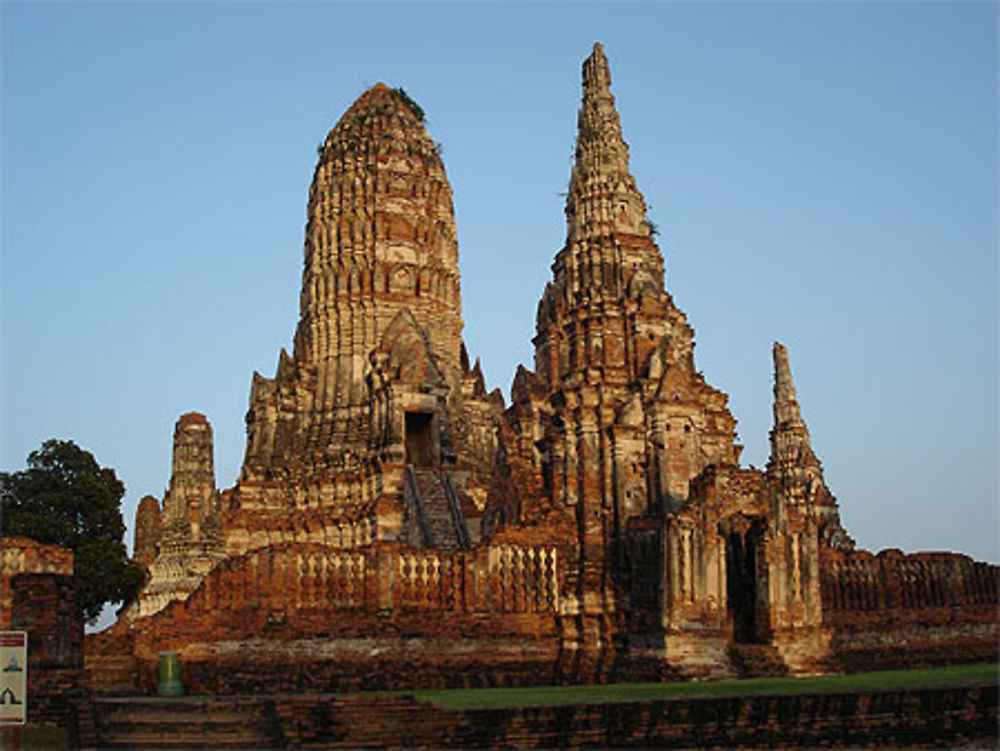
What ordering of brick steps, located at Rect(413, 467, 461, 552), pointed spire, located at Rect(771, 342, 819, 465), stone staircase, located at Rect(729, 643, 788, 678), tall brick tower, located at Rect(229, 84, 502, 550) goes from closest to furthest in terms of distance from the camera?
stone staircase, located at Rect(729, 643, 788, 678), brick steps, located at Rect(413, 467, 461, 552), tall brick tower, located at Rect(229, 84, 502, 550), pointed spire, located at Rect(771, 342, 819, 465)

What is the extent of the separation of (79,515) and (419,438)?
10.3m

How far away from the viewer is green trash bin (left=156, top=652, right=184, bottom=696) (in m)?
20.3

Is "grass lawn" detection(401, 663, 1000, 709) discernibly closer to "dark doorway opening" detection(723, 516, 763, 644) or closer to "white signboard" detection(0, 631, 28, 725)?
"dark doorway opening" detection(723, 516, 763, 644)

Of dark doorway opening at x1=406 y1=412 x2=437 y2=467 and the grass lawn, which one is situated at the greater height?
dark doorway opening at x1=406 y1=412 x2=437 y2=467

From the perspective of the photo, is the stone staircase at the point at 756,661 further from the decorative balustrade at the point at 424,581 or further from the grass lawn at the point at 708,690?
the decorative balustrade at the point at 424,581

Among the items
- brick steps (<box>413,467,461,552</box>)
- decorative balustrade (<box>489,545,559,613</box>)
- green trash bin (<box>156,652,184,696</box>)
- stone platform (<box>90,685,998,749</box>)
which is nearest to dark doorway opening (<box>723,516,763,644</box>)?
decorative balustrade (<box>489,545,559,613</box>)

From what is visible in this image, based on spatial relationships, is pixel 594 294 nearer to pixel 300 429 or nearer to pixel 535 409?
pixel 535 409

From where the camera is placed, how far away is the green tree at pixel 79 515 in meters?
31.8

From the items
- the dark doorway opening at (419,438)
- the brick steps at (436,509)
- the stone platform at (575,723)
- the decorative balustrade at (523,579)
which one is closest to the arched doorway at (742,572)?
the decorative balustrade at (523,579)

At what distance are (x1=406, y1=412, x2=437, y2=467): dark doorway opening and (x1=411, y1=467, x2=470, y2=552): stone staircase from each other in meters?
2.13

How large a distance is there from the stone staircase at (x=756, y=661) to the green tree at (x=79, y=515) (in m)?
17.9

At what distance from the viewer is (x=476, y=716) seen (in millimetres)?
14680

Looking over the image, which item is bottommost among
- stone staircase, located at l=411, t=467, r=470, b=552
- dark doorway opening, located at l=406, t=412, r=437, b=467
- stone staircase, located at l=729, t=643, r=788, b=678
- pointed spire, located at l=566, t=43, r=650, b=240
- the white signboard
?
stone staircase, located at l=729, t=643, r=788, b=678

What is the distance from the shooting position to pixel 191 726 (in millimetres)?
15320
